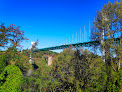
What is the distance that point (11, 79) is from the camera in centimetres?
485

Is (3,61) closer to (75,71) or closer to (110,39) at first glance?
(75,71)

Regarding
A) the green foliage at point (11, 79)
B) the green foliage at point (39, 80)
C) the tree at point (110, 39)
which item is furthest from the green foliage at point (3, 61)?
the tree at point (110, 39)

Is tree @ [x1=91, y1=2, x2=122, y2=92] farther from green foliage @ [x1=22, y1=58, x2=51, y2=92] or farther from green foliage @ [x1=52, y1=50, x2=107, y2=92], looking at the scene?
green foliage @ [x1=22, y1=58, x2=51, y2=92]

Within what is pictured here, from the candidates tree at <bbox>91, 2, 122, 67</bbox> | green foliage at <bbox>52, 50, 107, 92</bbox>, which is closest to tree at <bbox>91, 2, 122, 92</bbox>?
tree at <bbox>91, 2, 122, 67</bbox>

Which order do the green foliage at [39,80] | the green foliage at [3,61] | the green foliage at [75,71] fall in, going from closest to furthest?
1. the green foliage at [39,80]
2. the green foliage at [3,61]
3. the green foliage at [75,71]

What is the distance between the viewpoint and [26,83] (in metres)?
4.88

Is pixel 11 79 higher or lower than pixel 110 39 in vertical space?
lower

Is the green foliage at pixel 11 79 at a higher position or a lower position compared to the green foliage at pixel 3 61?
lower

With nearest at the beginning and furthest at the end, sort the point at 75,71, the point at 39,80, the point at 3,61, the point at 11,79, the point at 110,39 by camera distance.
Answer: the point at 39,80 < the point at 11,79 < the point at 3,61 < the point at 75,71 < the point at 110,39

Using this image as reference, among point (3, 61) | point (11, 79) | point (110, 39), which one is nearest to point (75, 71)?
point (11, 79)

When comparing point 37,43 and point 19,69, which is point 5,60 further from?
point 37,43

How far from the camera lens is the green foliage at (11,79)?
4.70 metres

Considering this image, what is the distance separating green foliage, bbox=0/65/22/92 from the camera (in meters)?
4.70

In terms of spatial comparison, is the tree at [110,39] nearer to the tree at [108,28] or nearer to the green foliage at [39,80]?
the tree at [108,28]
